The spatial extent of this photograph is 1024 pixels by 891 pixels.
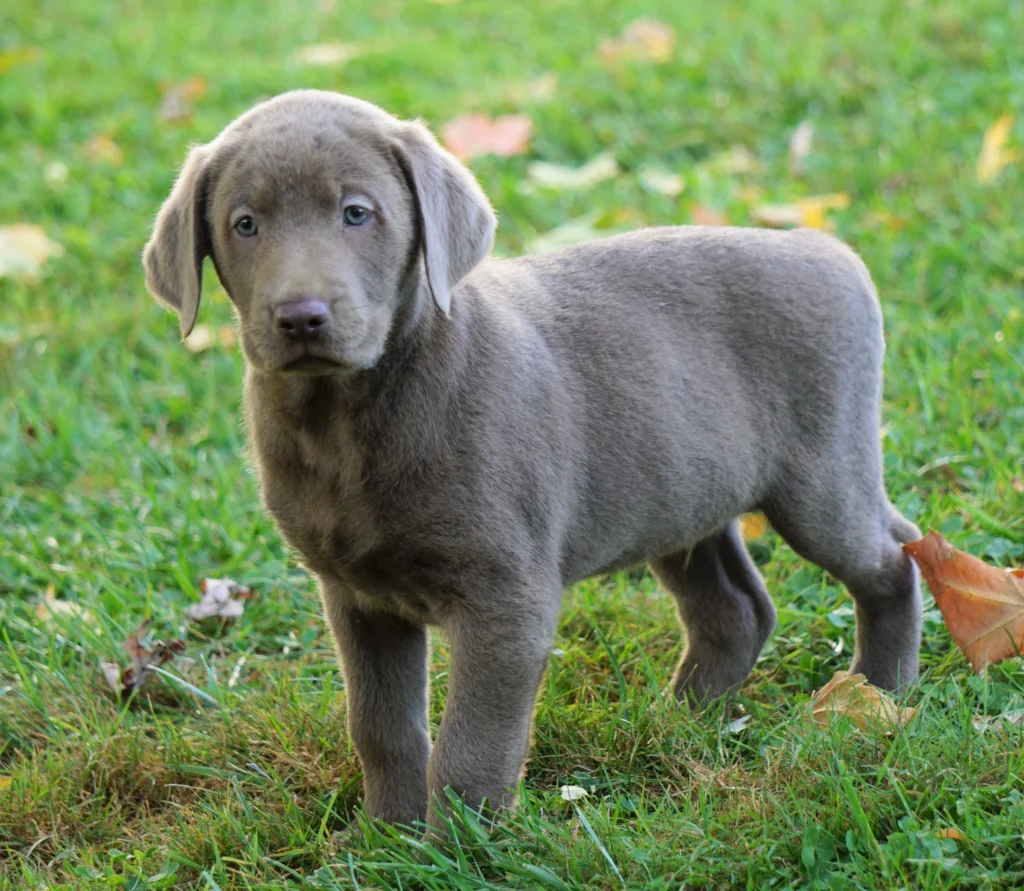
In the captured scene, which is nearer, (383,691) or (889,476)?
(383,691)

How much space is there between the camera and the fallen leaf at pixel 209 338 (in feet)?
20.7

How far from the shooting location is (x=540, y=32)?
9.64 metres

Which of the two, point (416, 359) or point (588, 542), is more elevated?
point (416, 359)

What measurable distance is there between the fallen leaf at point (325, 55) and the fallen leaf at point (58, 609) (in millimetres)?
5317

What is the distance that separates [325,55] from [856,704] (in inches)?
270

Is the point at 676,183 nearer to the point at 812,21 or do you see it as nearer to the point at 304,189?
the point at 812,21

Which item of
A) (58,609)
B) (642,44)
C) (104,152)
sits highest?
(642,44)

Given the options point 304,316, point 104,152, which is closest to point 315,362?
point 304,316

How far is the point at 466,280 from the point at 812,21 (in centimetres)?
583

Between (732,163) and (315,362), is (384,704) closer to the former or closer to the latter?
(315,362)

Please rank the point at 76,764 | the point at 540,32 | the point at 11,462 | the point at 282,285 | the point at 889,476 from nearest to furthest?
1. the point at 282,285
2. the point at 76,764
3. the point at 889,476
4. the point at 11,462
5. the point at 540,32

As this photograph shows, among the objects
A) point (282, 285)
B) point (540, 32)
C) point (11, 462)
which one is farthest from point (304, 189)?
point (540, 32)

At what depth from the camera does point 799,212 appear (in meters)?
6.38

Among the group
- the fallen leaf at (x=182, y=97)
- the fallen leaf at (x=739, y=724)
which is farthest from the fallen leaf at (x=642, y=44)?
the fallen leaf at (x=739, y=724)
